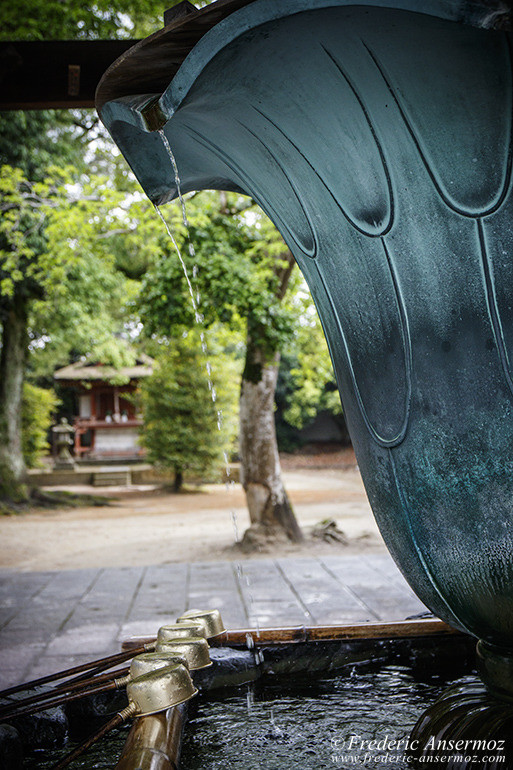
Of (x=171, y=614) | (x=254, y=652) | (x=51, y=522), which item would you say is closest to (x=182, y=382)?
(x=51, y=522)

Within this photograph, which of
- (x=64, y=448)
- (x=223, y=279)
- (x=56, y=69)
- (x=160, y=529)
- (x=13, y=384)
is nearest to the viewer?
(x=56, y=69)

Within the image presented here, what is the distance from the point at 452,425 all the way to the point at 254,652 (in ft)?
4.63

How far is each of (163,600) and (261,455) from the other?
131 inches

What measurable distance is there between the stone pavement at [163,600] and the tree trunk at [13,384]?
851 cm

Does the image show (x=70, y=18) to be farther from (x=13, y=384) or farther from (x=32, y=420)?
(x=32, y=420)

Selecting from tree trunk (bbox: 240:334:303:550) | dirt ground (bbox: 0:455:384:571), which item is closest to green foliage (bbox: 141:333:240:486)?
dirt ground (bbox: 0:455:384:571)

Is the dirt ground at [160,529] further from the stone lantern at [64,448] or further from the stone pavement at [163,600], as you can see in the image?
the stone lantern at [64,448]

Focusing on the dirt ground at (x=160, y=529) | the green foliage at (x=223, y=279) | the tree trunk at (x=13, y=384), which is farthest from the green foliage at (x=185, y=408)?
the green foliage at (x=223, y=279)

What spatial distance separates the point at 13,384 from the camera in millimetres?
15375

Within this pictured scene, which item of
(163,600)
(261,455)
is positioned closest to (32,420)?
(261,455)

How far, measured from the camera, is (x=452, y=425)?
149cm

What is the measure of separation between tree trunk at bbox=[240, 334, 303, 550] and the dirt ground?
0.33 meters

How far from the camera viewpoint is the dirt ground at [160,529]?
26.7 ft

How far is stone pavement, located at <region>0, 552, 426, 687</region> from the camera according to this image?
3883mm
